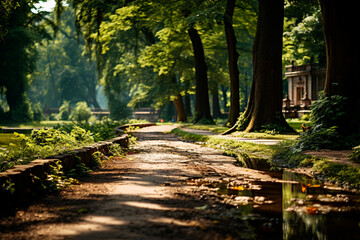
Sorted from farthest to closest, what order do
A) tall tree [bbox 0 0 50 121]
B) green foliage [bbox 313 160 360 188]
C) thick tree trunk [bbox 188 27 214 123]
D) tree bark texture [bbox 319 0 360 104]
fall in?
tall tree [bbox 0 0 50 121], thick tree trunk [bbox 188 27 214 123], tree bark texture [bbox 319 0 360 104], green foliage [bbox 313 160 360 188]

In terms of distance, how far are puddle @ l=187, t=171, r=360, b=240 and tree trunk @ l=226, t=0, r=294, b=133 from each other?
369 inches

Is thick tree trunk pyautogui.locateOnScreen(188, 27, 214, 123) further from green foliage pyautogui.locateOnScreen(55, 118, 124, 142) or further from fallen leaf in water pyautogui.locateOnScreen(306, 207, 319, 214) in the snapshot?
fallen leaf in water pyautogui.locateOnScreen(306, 207, 319, 214)

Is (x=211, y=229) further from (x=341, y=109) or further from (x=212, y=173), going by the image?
(x=341, y=109)

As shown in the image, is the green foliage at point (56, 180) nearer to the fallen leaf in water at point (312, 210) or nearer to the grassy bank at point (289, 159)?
the fallen leaf in water at point (312, 210)

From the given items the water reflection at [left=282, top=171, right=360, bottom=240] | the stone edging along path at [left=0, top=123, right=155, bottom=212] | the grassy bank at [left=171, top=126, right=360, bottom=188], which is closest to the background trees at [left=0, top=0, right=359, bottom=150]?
the grassy bank at [left=171, top=126, right=360, bottom=188]

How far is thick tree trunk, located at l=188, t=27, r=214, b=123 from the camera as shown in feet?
96.2

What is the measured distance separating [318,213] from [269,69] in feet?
40.8

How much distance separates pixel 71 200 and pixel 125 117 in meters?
52.7

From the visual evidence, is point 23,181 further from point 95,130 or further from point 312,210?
point 95,130

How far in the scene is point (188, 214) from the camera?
496 centimetres

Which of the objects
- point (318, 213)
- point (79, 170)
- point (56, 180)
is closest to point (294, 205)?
point (318, 213)

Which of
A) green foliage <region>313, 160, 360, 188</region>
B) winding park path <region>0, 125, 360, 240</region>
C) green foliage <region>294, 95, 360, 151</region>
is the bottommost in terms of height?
winding park path <region>0, 125, 360, 240</region>

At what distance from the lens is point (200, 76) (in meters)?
29.6

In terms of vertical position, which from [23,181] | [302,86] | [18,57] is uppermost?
[18,57]
